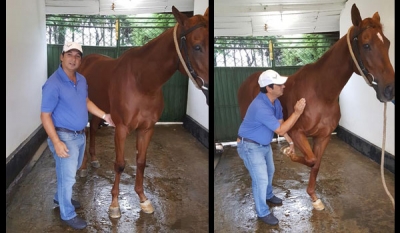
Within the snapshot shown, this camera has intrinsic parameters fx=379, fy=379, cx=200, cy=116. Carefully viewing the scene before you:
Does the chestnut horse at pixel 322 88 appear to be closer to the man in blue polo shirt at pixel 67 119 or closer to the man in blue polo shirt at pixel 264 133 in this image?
the man in blue polo shirt at pixel 264 133

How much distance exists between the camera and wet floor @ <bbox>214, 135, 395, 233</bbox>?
1.77 meters

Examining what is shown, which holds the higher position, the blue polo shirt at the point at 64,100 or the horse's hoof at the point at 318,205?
the blue polo shirt at the point at 64,100

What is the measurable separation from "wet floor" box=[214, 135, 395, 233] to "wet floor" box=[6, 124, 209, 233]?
0.38 feet

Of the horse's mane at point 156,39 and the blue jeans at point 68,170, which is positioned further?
the horse's mane at point 156,39

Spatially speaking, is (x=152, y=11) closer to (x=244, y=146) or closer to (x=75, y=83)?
(x=75, y=83)

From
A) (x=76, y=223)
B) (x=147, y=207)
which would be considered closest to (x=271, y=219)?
(x=147, y=207)

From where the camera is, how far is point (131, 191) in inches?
71.1

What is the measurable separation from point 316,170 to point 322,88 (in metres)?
0.39

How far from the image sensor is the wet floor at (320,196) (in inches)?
69.6

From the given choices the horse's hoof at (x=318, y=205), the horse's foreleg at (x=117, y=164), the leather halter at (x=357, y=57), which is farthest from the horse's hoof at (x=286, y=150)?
the horse's foreleg at (x=117, y=164)

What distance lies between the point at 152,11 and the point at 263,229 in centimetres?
116

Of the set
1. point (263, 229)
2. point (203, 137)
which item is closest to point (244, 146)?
point (203, 137)

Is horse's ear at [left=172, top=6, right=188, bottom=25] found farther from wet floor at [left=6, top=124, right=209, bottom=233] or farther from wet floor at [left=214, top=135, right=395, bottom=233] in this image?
wet floor at [left=214, top=135, right=395, bottom=233]

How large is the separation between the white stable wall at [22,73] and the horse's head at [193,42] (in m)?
0.62
